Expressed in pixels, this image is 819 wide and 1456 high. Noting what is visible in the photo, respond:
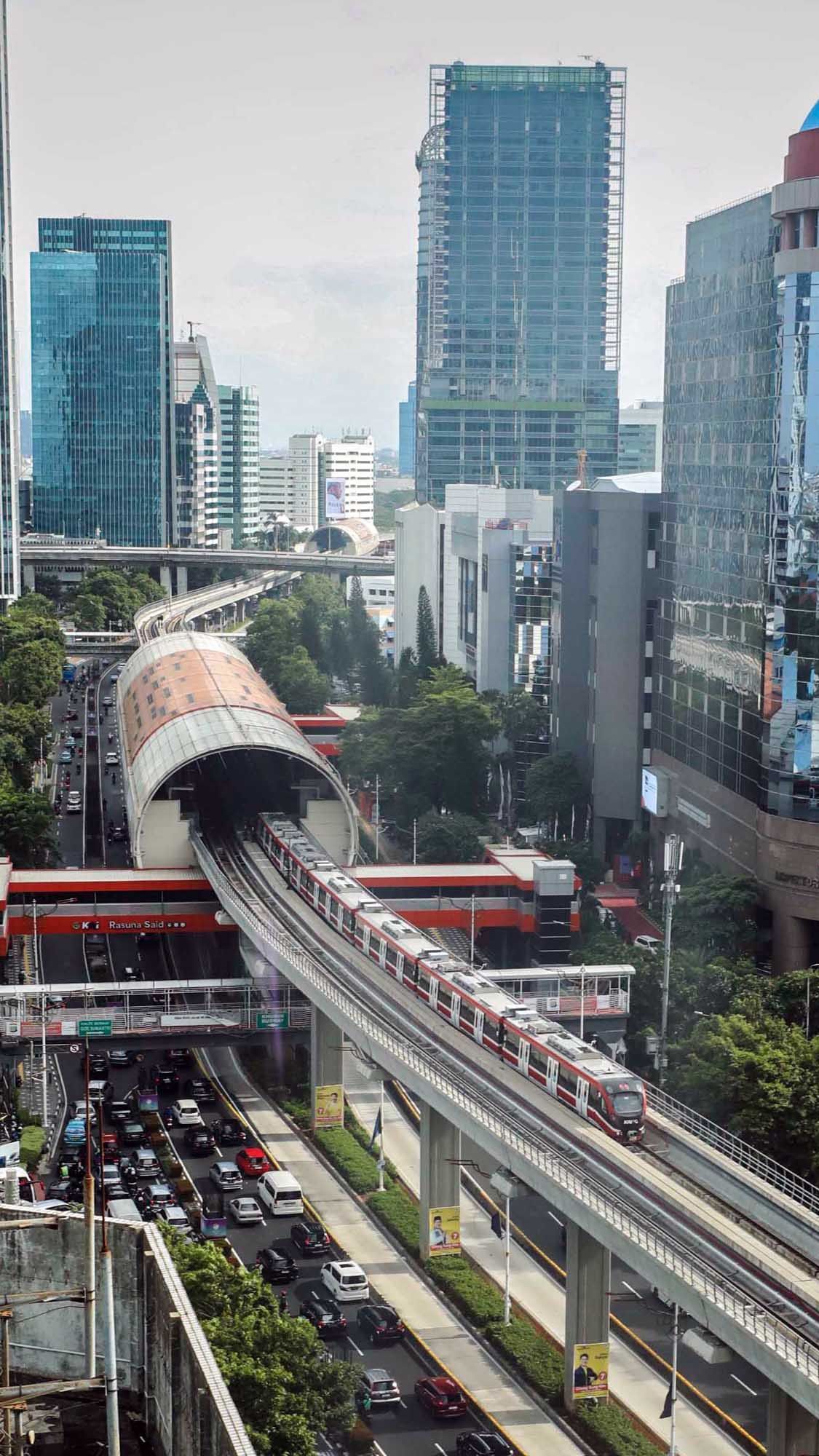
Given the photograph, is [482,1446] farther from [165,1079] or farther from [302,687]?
[302,687]

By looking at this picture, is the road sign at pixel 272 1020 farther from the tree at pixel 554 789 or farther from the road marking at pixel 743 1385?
the tree at pixel 554 789

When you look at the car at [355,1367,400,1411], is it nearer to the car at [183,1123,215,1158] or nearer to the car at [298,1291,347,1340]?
the car at [298,1291,347,1340]

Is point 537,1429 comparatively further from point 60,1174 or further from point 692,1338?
point 60,1174

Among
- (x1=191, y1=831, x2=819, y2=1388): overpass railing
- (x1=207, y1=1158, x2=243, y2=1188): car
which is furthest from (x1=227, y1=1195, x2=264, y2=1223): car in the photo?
(x1=191, y1=831, x2=819, y2=1388): overpass railing

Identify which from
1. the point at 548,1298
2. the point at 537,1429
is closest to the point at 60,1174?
the point at 548,1298

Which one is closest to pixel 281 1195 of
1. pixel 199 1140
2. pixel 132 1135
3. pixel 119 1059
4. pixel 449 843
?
pixel 199 1140
